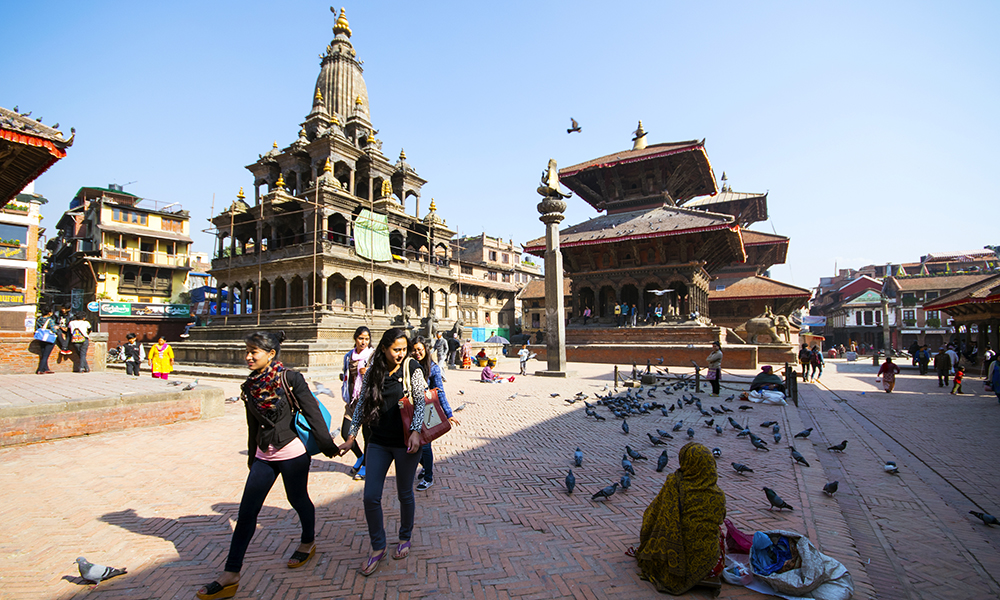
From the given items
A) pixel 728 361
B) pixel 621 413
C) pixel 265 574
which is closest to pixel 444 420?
pixel 265 574

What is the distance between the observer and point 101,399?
8023 mm

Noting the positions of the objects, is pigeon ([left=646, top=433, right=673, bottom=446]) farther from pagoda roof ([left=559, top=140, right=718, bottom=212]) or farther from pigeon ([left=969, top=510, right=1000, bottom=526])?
pagoda roof ([left=559, top=140, right=718, bottom=212])

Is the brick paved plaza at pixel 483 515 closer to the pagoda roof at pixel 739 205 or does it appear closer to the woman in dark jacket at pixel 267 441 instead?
the woman in dark jacket at pixel 267 441

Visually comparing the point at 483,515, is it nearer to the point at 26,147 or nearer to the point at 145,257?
the point at 26,147

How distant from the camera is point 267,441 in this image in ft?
11.1

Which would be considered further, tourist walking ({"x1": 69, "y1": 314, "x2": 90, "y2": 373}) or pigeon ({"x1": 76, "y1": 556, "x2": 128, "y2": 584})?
tourist walking ({"x1": 69, "y1": 314, "x2": 90, "y2": 373})

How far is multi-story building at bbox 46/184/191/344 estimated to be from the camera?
3662cm

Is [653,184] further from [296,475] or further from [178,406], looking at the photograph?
[296,475]

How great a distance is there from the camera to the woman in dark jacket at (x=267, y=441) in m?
3.27

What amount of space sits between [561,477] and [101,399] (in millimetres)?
8164

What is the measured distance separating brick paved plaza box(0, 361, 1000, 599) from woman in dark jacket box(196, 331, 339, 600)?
39cm

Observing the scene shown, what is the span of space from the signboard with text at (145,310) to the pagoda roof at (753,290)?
145 ft

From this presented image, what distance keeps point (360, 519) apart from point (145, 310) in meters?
43.0

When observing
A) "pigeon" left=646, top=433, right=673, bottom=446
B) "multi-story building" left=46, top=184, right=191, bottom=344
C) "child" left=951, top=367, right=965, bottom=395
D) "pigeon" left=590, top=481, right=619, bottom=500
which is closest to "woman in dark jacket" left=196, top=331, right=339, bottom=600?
"pigeon" left=590, top=481, right=619, bottom=500
